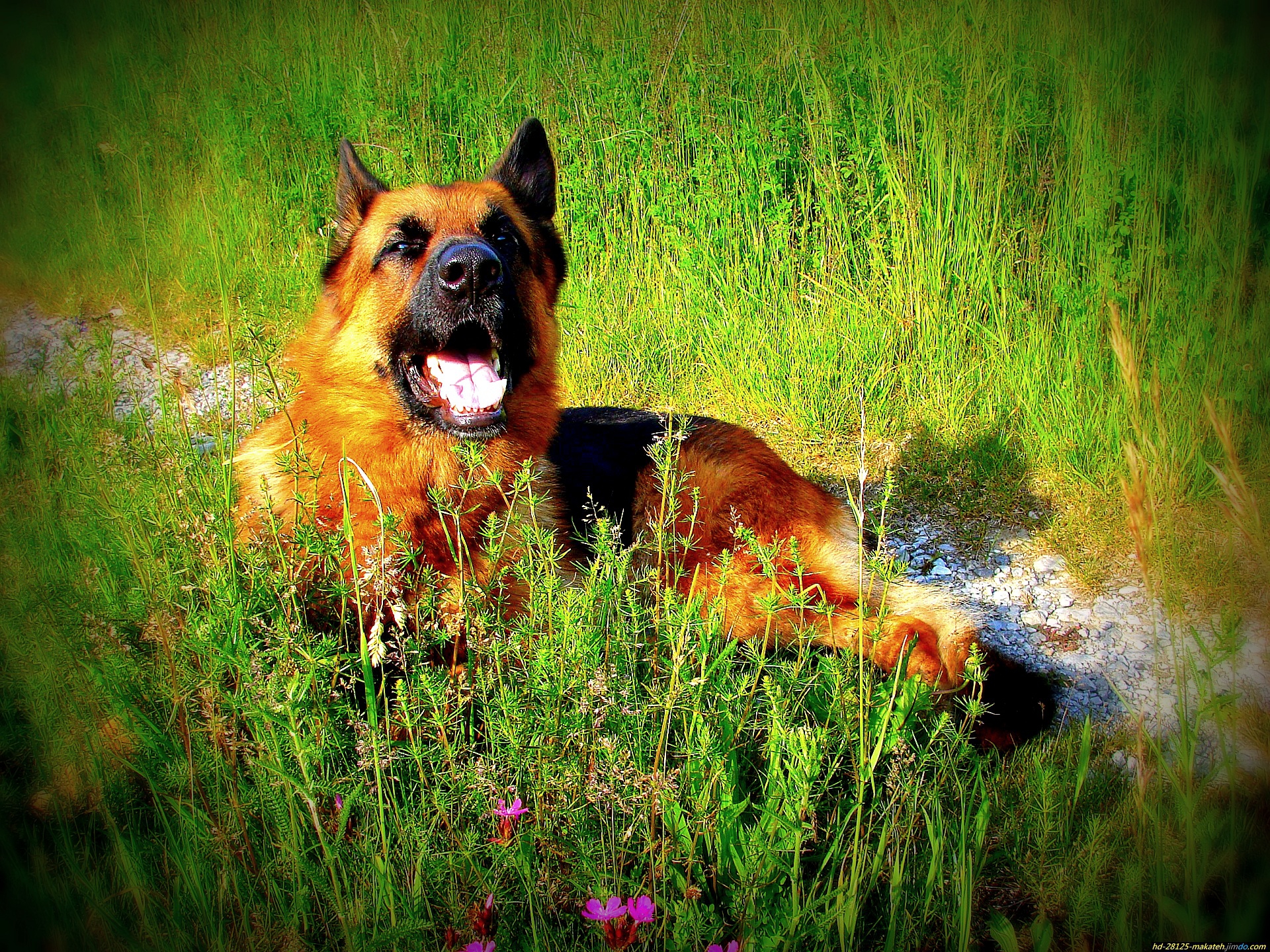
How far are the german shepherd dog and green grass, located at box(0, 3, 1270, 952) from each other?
294 millimetres

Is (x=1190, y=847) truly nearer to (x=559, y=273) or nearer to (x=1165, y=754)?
(x=1165, y=754)

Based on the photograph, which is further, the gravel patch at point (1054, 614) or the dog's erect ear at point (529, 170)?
the dog's erect ear at point (529, 170)

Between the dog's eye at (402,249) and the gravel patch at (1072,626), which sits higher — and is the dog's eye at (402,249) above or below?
above

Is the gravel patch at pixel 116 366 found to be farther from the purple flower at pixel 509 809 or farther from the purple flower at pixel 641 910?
the purple flower at pixel 641 910

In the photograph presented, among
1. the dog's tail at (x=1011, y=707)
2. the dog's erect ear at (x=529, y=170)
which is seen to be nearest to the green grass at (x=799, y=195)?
the dog's erect ear at (x=529, y=170)

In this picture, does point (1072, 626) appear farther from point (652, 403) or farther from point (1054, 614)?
point (652, 403)

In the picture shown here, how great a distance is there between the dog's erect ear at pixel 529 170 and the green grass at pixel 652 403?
1.41 meters

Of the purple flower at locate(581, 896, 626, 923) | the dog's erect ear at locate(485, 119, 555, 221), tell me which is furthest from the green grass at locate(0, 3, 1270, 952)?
the dog's erect ear at locate(485, 119, 555, 221)

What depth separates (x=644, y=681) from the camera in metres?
2.31

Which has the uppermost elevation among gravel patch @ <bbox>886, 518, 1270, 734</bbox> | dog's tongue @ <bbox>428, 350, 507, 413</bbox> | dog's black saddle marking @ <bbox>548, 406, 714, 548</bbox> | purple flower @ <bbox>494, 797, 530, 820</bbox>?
dog's tongue @ <bbox>428, 350, 507, 413</bbox>

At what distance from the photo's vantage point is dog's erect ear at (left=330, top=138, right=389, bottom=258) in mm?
3238

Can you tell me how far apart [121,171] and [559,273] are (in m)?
5.69

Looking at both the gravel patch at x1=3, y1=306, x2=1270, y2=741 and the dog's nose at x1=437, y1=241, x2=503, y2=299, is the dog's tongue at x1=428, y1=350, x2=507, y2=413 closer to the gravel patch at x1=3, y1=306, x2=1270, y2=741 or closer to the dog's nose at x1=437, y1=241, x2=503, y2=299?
the dog's nose at x1=437, y1=241, x2=503, y2=299

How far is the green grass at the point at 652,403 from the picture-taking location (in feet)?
5.79
